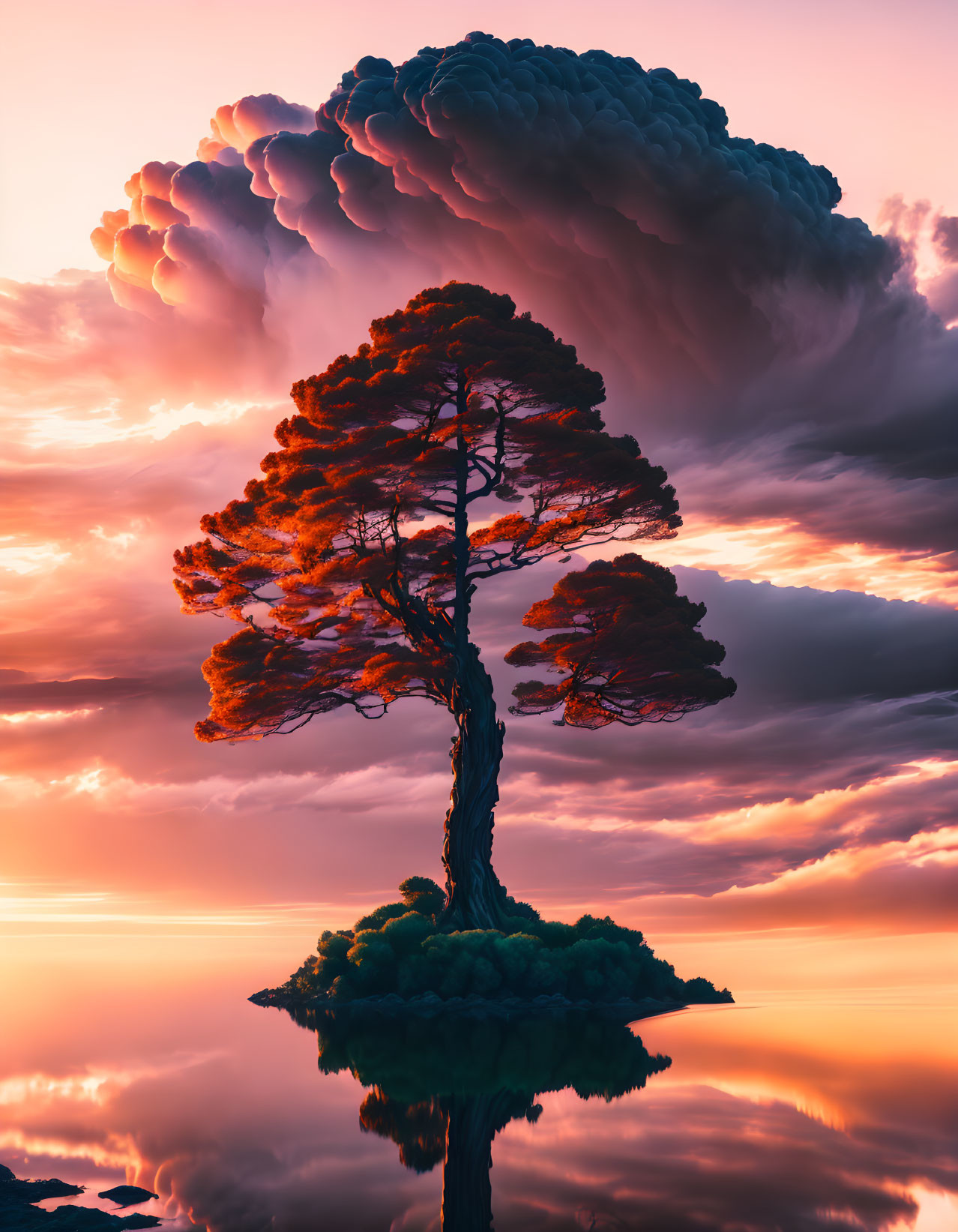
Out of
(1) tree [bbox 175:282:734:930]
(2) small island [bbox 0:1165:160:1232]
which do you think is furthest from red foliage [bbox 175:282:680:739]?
(2) small island [bbox 0:1165:160:1232]

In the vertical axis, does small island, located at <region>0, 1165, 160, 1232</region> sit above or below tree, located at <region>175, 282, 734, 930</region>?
below

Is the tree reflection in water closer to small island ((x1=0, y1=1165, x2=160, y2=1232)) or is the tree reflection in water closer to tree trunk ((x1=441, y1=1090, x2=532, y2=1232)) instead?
tree trunk ((x1=441, y1=1090, x2=532, y2=1232))

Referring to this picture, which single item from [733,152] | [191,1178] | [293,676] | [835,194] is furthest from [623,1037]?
[835,194]

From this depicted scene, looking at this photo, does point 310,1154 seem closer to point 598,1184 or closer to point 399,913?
point 598,1184

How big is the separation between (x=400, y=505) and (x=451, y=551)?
1.79 meters

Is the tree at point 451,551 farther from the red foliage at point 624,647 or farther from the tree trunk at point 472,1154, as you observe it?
the tree trunk at point 472,1154

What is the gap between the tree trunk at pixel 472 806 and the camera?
2281 cm

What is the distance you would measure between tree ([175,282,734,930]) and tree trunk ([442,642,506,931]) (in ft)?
0.12

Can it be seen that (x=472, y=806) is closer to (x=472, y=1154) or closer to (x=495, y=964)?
(x=495, y=964)

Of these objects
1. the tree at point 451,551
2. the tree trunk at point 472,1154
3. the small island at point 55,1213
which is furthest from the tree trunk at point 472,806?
the small island at point 55,1213

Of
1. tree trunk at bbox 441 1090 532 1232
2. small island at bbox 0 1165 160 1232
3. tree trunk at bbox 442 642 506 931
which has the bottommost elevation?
small island at bbox 0 1165 160 1232

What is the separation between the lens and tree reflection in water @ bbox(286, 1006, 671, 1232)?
10.5m

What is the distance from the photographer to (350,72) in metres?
35.5

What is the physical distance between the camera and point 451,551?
24078 mm
